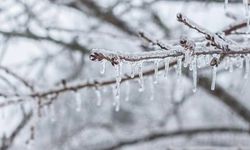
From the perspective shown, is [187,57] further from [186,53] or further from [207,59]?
[207,59]

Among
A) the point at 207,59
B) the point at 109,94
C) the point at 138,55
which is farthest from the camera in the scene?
the point at 109,94

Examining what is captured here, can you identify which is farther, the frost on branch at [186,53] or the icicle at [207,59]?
the icicle at [207,59]

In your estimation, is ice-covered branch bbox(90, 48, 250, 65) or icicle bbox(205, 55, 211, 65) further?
icicle bbox(205, 55, 211, 65)

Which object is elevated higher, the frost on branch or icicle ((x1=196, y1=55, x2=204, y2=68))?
the frost on branch

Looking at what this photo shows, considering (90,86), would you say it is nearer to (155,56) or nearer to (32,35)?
(155,56)

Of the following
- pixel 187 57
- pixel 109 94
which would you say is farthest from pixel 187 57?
pixel 109 94

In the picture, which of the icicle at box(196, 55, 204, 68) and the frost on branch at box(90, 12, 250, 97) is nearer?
the frost on branch at box(90, 12, 250, 97)

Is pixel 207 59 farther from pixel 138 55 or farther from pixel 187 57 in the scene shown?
pixel 138 55

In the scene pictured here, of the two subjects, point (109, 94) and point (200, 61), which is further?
point (109, 94)

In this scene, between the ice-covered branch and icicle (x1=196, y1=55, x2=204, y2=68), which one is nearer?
the ice-covered branch

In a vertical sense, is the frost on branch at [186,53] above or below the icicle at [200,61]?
above

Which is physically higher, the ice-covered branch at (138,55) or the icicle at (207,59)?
the ice-covered branch at (138,55)

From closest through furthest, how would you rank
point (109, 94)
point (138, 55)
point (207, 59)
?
point (138, 55) < point (207, 59) < point (109, 94)

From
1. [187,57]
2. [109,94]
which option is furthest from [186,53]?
[109,94]
